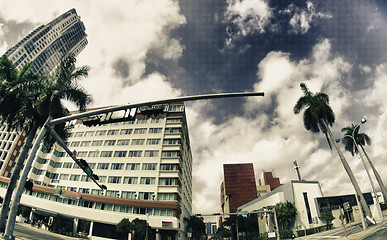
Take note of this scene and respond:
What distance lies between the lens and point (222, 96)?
341 inches

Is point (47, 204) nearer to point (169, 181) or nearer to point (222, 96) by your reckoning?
point (169, 181)

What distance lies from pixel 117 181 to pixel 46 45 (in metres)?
179

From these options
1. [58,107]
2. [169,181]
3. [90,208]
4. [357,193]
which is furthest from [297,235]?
[58,107]

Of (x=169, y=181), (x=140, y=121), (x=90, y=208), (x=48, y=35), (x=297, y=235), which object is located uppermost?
(x=48, y=35)

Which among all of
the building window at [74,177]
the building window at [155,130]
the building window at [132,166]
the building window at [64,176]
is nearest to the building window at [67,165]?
the building window at [64,176]

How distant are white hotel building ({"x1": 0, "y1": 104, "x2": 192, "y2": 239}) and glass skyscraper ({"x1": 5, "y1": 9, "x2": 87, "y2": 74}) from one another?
330 ft

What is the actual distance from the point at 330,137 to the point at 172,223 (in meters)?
36.4

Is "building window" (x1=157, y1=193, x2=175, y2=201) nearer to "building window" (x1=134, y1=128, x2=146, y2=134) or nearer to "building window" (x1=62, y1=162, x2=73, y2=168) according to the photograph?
"building window" (x1=134, y1=128, x2=146, y2=134)

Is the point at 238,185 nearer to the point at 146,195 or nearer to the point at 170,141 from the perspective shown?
the point at 170,141

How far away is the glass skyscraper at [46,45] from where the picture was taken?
137125 millimetres

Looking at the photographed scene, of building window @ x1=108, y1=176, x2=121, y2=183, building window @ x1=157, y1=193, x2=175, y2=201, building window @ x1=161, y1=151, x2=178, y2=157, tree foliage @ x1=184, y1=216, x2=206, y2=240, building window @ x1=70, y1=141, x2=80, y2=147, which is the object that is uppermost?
building window @ x1=70, y1=141, x2=80, y2=147

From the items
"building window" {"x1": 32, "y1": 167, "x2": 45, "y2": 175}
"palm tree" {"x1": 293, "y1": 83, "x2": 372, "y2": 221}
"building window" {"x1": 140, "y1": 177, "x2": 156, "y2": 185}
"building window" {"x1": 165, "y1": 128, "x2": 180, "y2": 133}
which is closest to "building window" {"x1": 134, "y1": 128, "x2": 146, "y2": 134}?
"building window" {"x1": 165, "y1": 128, "x2": 180, "y2": 133}

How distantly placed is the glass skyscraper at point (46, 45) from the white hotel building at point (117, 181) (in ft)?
330

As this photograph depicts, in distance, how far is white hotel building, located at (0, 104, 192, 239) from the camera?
42.5 meters
